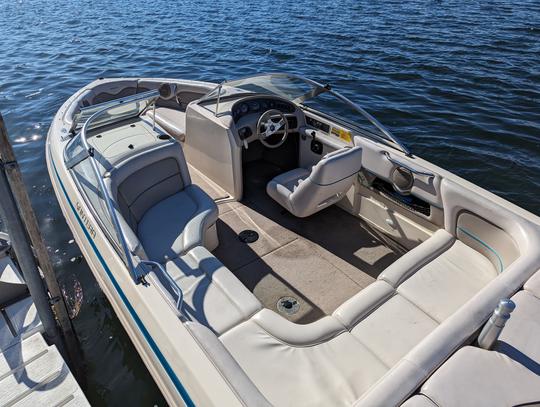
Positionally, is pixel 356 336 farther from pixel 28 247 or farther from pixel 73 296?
pixel 73 296

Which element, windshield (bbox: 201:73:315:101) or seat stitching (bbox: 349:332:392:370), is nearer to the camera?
seat stitching (bbox: 349:332:392:370)

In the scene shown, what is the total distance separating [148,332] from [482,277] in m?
2.64

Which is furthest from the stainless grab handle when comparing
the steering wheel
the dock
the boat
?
the dock

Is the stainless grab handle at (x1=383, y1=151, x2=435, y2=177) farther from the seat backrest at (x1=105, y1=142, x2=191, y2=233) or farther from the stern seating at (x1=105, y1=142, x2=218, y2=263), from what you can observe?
the seat backrest at (x1=105, y1=142, x2=191, y2=233)

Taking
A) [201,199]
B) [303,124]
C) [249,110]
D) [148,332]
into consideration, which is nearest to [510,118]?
[303,124]

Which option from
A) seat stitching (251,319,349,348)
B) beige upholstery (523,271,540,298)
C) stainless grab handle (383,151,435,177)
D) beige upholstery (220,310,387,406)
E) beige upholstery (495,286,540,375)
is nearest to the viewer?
beige upholstery (495,286,540,375)

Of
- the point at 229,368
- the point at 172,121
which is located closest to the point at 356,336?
the point at 229,368

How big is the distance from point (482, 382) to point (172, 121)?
5.38 metres

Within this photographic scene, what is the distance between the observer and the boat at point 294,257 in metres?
2.21

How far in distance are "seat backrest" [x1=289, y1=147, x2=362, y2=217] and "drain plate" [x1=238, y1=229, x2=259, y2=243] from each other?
22.1 inches

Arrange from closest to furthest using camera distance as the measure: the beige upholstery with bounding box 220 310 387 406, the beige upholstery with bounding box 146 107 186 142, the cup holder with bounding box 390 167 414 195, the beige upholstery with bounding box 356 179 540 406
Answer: the beige upholstery with bounding box 356 179 540 406, the beige upholstery with bounding box 220 310 387 406, the cup holder with bounding box 390 167 414 195, the beige upholstery with bounding box 146 107 186 142

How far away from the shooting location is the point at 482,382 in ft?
6.59

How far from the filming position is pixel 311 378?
2410 mm

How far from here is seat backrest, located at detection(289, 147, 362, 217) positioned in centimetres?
378
